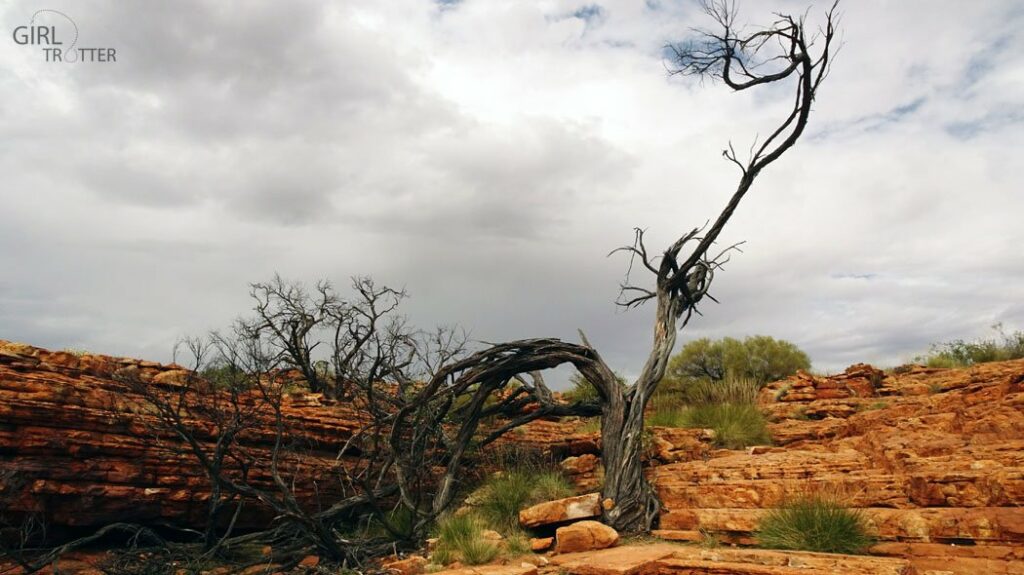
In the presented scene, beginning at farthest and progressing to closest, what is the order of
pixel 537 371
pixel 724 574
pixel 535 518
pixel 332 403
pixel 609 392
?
pixel 332 403
pixel 537 371
pixel 609 392
pixel 535 518
pixel 724 574

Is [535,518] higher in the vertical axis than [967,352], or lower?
lower

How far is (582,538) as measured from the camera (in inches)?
313

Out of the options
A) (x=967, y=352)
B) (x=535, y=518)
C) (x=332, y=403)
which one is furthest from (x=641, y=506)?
(x=967, y=352)

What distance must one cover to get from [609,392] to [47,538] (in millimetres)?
8688

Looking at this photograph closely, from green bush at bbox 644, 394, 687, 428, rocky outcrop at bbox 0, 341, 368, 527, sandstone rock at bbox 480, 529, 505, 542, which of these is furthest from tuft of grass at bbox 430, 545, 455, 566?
green bush at bbox 644, 394, 687, 428

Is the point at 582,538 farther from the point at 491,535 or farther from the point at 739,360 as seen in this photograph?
the point at 739,360

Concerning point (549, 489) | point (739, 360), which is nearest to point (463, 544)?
point (549, 489)

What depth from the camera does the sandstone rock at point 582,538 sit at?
7879 millimetres

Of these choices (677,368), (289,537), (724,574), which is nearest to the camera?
(724,574)

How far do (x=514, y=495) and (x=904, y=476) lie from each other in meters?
5.27

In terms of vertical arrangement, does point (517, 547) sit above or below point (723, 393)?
below

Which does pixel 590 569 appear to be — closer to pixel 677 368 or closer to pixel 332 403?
pixel 332 403

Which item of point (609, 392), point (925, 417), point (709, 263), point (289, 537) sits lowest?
point (289, 537)

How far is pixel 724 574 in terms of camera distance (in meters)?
5.93
